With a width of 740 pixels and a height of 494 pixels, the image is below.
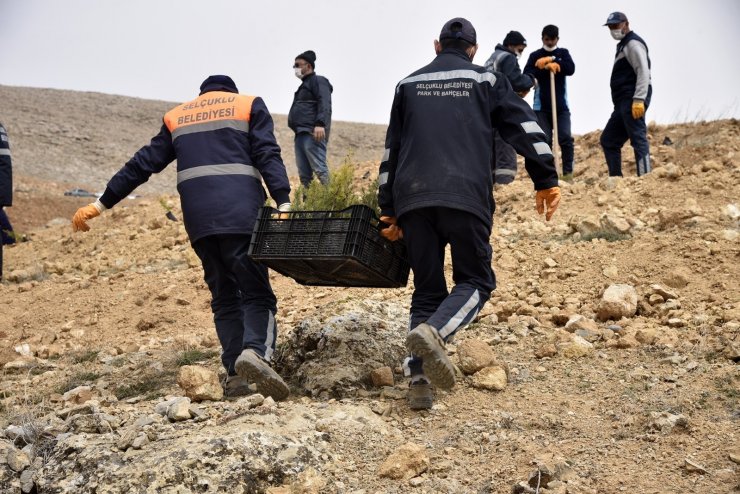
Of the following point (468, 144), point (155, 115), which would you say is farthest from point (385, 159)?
point (155, 115)

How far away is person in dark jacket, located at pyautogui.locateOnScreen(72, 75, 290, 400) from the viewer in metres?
4.98

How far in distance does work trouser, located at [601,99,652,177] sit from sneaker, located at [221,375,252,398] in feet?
19.3

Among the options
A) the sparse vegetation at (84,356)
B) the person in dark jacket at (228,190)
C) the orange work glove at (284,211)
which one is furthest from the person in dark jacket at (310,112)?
the orange work glove at (284,211)

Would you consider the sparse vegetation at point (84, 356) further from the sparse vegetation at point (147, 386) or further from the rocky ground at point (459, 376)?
the sparse vegetation at point (147, 386)

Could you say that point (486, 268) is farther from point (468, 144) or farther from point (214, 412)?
point (214, 412)

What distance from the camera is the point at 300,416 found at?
14.4 ft

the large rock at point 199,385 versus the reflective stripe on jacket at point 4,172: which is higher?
the reflective stripe on jacket at point 4,172

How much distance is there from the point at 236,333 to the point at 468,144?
5.71 ft

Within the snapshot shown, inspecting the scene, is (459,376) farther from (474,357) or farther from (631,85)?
(631,85)

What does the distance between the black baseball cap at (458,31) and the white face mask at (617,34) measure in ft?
17.0

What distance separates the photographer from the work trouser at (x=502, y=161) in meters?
4.88

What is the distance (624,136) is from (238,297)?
5.97m

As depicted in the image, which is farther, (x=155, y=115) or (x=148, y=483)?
(x=155, y=115)

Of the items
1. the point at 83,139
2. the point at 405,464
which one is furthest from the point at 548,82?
the point at 83,139
